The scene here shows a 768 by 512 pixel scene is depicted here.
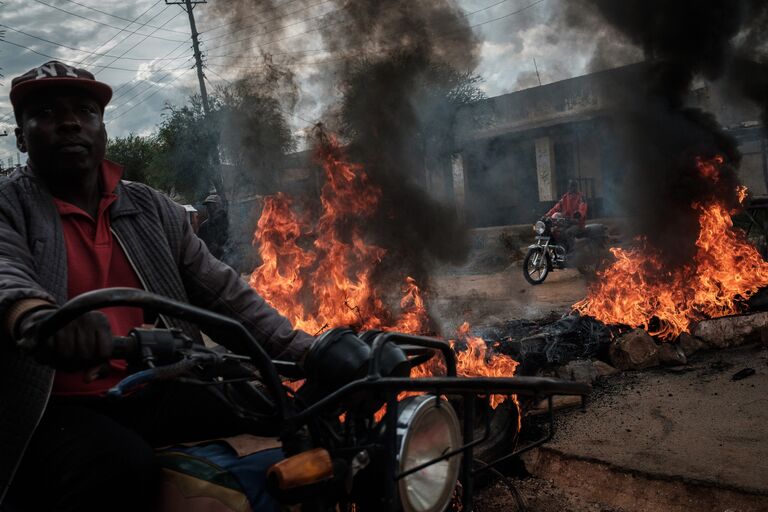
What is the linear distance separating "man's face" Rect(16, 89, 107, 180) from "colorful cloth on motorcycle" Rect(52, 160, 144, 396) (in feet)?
0.39

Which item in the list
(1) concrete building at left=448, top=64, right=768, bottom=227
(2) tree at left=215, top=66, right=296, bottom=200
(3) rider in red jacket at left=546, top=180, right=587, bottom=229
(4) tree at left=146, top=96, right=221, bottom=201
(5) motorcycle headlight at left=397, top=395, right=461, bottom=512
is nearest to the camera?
(5) motorcycle headlight at left=397, top=395, right=461, bottom=512

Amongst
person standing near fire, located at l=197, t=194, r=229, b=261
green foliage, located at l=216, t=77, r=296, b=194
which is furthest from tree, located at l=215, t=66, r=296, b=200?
Result: person standing near fire, located at l=197, t=194, r=229, b=261

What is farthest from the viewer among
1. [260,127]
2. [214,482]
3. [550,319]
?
[260,127]

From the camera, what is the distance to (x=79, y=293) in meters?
1.89

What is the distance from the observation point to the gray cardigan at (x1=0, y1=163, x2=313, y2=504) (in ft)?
5.07

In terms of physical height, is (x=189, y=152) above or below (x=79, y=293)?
above

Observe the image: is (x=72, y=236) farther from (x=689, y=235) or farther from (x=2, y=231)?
(x=689, y=235)

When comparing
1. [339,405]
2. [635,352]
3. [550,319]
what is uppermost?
[339,405]

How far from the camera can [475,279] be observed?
601 inches

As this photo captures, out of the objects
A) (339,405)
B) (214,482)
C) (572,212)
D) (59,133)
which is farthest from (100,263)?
(572,212)

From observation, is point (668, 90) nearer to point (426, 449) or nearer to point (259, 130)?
point (259, 130)

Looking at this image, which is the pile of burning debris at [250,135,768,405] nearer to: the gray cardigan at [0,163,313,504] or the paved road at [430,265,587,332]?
the paved road at [430,265,587,332]

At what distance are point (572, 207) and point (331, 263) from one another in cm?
761

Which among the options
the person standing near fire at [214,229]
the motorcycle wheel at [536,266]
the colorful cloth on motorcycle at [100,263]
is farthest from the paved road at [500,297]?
the colorful cloth on motorcycle at [100,263]
